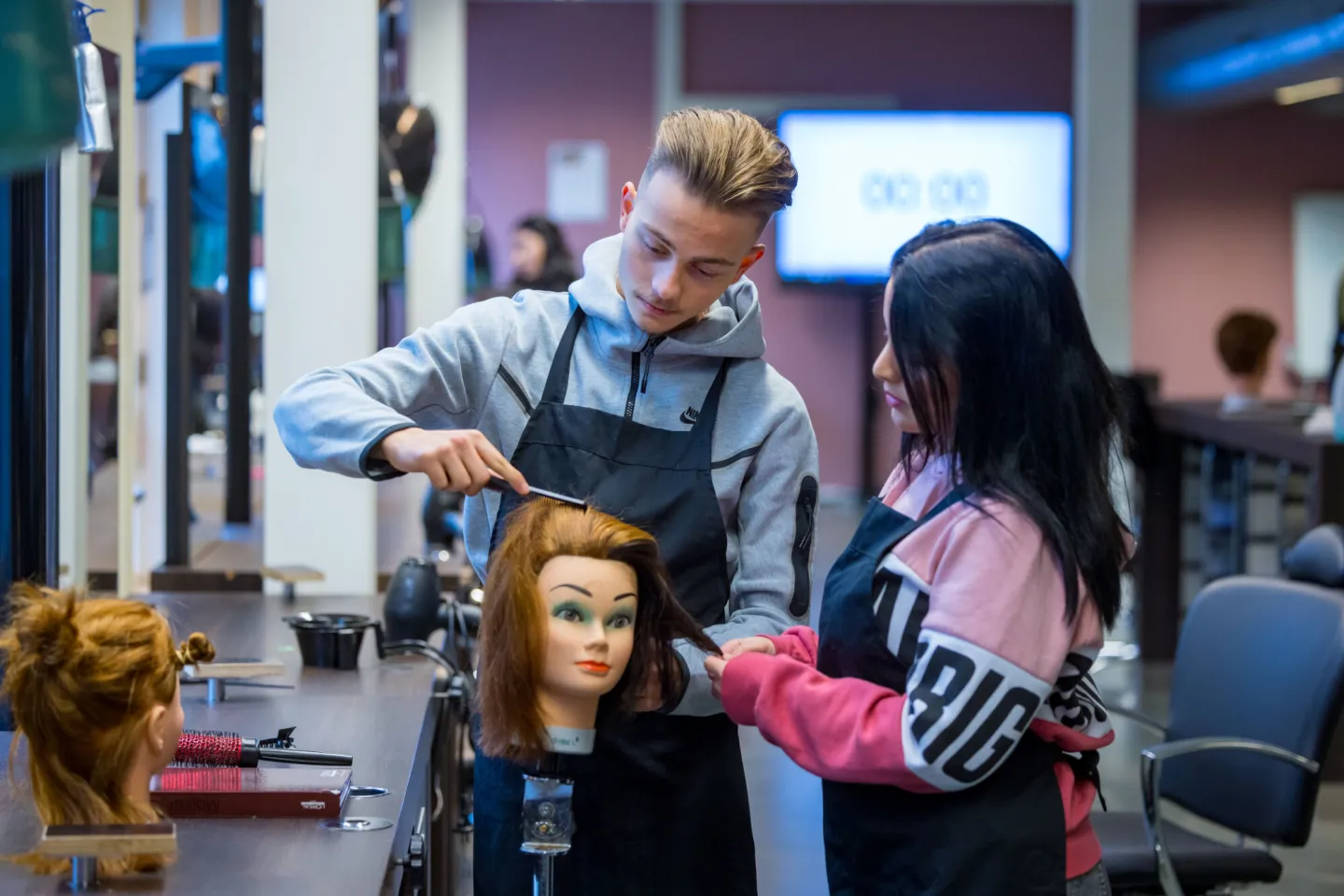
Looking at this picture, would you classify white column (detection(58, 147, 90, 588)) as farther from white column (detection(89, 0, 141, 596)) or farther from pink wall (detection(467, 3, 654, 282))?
pink wall (detection(467, 3, 654, 282))

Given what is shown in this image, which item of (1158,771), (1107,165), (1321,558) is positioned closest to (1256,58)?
(1107,165)

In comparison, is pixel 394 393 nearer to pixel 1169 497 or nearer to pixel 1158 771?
pixel 1158 771

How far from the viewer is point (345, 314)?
10.2 ft

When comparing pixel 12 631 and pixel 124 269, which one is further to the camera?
pixel 124 269

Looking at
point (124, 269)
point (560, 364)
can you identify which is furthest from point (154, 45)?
point (560, 364)

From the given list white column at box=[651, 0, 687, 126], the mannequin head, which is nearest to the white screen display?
white column at box=[651, 0, 687, 126]

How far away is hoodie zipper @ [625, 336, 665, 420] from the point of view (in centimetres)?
172

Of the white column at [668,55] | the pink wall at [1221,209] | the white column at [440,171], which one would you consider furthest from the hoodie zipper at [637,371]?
the pink wall at [1221,209]

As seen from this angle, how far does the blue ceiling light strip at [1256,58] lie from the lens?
7895 millimetres

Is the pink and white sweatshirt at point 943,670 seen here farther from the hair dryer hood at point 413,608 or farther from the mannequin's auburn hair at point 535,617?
the hair dryer hood at point 413,608

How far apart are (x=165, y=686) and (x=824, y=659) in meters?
0.64

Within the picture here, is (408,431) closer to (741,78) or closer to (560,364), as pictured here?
(560,364)

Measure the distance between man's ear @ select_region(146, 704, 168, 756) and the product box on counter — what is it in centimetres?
10

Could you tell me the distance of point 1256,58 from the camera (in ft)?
28.8
